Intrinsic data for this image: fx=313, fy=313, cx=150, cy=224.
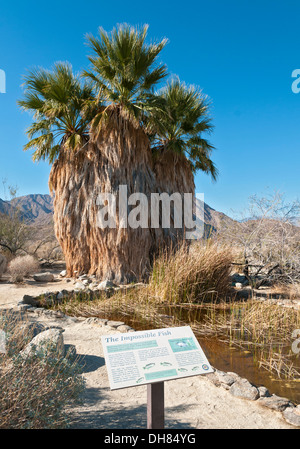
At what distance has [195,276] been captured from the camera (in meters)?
7.01

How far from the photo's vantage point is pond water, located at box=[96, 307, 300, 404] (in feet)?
11.1

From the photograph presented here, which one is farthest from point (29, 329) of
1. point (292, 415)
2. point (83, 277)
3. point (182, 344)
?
point (83, 277)

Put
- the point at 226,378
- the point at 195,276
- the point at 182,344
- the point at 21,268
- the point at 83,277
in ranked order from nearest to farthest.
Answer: the point at 182,344
the point at 226,378
the point at 195,276
the point at 83,277
the point at 21,268

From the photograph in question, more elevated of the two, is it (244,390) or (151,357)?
(151,357)

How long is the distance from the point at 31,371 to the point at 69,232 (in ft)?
25.3

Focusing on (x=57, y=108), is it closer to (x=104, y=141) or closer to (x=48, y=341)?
(x=104, y=141)

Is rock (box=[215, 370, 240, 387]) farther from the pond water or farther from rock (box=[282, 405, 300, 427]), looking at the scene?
rock (box=[282, 405, 300, 427])

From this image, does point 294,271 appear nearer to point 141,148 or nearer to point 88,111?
point 141,148

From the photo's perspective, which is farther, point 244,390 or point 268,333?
point 268,333

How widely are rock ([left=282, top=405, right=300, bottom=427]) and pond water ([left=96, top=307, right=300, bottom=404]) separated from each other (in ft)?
1.28

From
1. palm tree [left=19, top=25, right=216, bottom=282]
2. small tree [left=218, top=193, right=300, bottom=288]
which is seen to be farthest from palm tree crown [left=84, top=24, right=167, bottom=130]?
small tree [left=218, top=193, right=300, bottom=288]

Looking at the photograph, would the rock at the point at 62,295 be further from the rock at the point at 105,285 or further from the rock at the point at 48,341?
the rock at the point at 48,341

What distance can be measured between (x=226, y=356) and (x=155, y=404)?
93.5 inches

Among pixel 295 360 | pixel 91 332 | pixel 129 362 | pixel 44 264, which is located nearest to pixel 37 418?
pixel 129 362
